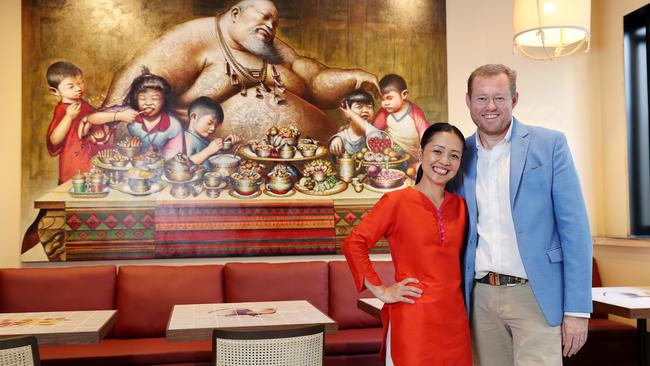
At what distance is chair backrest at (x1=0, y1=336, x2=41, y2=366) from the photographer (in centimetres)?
248

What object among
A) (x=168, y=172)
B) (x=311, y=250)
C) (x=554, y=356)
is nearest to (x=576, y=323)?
(x=554, y=356)

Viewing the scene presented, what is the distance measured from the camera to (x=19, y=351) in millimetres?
2521

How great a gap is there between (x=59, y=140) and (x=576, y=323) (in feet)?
11.9

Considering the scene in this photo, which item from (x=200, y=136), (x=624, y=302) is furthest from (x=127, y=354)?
(x=624, y=302)

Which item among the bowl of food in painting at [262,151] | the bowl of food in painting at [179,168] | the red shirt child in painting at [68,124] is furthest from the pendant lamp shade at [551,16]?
the red shirt child in painting at [68,124]

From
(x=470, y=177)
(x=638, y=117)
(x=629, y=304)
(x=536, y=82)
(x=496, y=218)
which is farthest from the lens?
(x=536, y=82)

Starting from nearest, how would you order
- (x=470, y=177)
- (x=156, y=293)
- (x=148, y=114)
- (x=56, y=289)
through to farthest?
(x=470, y=177) → (x=56, y=289) → (x=156, y=293) → (x=148, y=114)

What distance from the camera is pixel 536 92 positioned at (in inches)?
205

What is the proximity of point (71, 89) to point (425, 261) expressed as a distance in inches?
126

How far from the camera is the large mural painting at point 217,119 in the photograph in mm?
4500

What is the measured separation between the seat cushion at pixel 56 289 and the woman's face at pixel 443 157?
8.98 feet

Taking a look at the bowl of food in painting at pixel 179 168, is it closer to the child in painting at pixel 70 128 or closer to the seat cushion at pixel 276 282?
the child in painting at pixel 70 128

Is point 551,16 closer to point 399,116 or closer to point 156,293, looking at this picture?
point 399,116

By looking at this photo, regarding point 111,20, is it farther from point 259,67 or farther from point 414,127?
point 414,127
